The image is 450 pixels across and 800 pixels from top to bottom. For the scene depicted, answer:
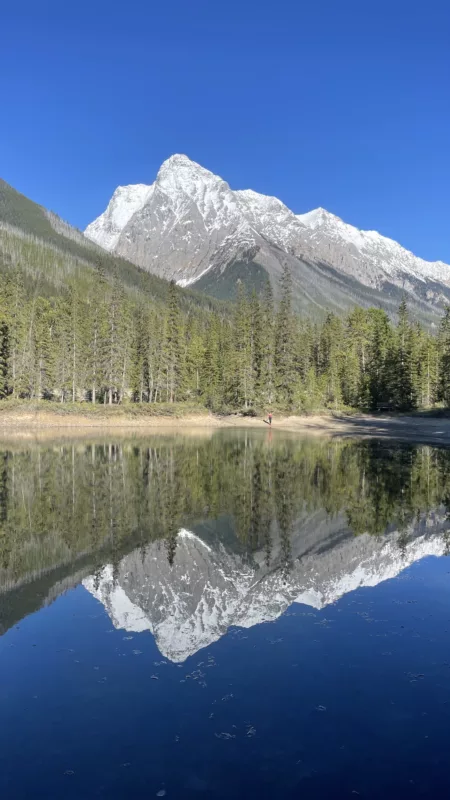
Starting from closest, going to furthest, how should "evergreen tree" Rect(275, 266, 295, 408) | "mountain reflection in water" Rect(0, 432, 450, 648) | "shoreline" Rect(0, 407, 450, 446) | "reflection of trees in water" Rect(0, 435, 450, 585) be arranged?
"mountain reflection in water" Rect(0, 432, 450, 648) → "reflection of trees in water" Rect(0, 435, 450, 585) → "shoreline" Rect(0, 407, 450, 446) → "evergreen tree" Rect(275, 266, 295, 408)

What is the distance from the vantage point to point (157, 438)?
56.7 meters

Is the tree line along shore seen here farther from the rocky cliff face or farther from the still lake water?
the rocky cliff face

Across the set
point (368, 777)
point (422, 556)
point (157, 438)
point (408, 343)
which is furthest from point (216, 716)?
point (408, 343)

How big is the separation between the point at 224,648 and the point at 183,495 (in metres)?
14.6

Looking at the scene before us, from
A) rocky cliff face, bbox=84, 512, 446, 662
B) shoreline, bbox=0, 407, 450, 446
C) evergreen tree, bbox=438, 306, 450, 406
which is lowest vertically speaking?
rocky cliff face, bbox=84, 512, 446, 662

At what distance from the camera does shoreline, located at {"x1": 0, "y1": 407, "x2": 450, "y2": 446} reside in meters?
61.4

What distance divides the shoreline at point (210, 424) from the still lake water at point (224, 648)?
40.1m

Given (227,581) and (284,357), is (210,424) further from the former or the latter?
(227,581)

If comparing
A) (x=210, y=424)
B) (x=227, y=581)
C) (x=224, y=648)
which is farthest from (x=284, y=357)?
(x=224, y=648)

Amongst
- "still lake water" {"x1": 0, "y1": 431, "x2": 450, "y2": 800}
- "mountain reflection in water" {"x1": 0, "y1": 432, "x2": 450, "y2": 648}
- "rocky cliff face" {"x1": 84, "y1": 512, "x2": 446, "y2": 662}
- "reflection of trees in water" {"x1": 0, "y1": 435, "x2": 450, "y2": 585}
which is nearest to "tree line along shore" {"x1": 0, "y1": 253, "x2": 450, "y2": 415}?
"reflection of trees in water" {"x1": 0, "y1": 435, "x2": 450, "y2": 585}

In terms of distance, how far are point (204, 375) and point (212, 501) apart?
75532 mm

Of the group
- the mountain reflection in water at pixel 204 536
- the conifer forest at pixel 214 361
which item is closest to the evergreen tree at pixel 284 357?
the conifer forest at pixel 214 361

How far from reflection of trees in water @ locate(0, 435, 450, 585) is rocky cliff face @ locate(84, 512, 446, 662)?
0.58 metres

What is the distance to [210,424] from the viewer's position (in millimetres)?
77438
